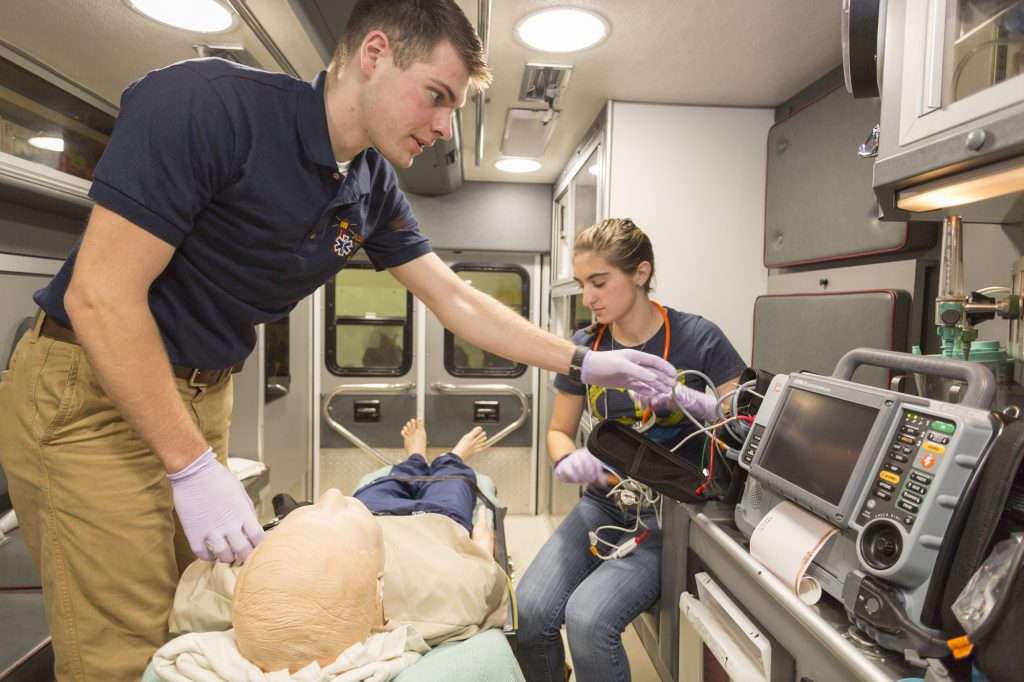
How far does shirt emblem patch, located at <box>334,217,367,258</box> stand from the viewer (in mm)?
1449

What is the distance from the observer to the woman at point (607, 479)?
1700mm

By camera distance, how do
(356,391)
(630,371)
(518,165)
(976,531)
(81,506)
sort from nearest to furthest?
(976,531) → (81,506) → (630,371) → (518,165) → (356,391)

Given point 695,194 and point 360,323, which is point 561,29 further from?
point 360,323

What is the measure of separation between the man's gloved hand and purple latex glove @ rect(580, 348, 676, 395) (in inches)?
0.8

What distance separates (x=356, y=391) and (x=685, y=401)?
10.8 ft

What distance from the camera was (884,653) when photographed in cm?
86

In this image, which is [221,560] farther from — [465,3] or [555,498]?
[555,498]

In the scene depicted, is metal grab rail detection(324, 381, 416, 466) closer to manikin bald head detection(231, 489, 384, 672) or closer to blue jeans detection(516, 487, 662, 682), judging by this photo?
blue jeans detection(516, 487, 662, 682)

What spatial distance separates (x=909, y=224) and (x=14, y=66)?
131 inches

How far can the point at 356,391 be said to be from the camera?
457 centimetres

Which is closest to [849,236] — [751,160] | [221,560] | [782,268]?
[782,268]

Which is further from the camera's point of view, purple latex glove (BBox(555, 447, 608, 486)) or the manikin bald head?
purple latex glove (BBox(555, 447, 608, 486))

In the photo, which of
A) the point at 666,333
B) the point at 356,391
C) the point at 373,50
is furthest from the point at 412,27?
the point at 356,391

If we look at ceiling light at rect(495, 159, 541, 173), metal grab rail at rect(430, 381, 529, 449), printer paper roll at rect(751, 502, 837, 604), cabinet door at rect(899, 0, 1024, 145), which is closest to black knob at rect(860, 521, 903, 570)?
printer paper roll at rect(751, 502, 837, 604)
